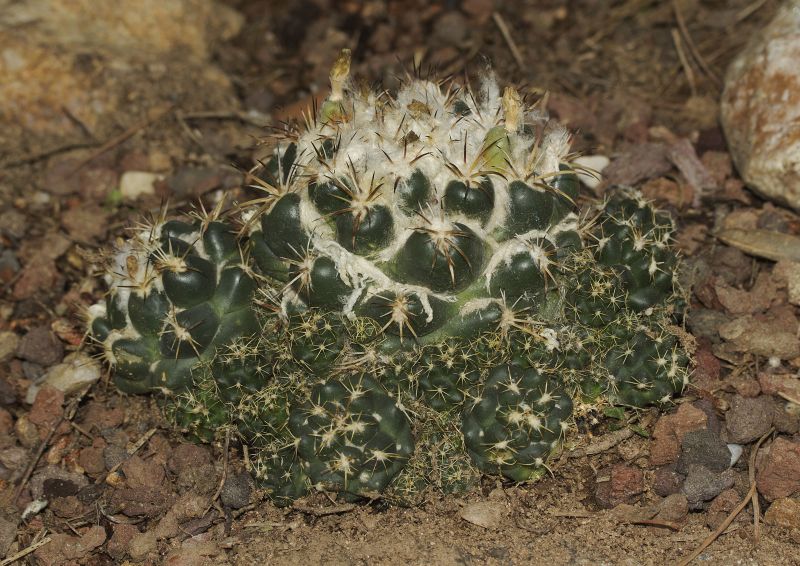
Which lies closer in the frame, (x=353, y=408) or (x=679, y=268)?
(x=353, y=408)

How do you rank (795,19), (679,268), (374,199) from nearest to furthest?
(374,199)
(679,268)
(795,19)

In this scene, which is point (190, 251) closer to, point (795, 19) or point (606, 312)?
point (606, 312)

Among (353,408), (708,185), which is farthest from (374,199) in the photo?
(708,185)

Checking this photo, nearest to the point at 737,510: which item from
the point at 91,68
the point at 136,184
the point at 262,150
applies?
the point at 262,150

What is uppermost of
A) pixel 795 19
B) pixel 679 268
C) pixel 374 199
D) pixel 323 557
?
pixel 795 19

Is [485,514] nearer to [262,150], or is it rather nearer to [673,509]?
[673,509]

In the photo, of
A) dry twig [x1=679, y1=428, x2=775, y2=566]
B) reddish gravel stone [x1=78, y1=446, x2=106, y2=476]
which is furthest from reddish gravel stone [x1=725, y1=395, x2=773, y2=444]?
reddish gravel stone [x1=78, y1=446, x2=106, y2=476]

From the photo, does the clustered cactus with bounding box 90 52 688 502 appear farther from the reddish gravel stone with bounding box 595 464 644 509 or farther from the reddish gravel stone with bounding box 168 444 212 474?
the reddish gravel stone with bounding box 595 464 644 509

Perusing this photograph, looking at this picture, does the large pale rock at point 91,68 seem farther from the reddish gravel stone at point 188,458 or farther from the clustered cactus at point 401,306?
the reddish gravel stone at point 188,458
